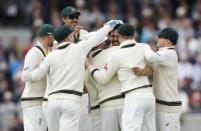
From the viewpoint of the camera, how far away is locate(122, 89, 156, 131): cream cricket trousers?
52.8 feet

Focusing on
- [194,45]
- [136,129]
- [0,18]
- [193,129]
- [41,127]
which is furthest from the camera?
[0,18]

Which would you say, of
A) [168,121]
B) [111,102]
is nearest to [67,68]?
[111,102]

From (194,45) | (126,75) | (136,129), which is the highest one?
(194,45)

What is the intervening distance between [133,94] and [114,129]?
0.86 meters

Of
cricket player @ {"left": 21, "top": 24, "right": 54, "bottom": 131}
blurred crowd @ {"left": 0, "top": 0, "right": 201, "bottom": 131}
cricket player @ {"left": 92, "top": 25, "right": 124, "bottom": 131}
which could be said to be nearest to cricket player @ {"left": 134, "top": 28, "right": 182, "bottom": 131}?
cricket player @ {"left": 92, "top": 25, "right": 124, "bottom": 131}

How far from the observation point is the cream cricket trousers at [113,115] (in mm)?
16516

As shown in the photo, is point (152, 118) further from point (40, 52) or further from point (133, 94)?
point (40, 52)

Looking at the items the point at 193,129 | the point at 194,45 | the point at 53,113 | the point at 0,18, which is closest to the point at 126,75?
the point at 53,113

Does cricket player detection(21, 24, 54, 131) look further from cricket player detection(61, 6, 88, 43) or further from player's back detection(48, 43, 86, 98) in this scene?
player's back detection(48, 43, 86, 98)

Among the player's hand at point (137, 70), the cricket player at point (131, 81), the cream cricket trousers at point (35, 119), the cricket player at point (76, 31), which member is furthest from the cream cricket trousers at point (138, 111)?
the cream cricket trousers at point (35, 119)

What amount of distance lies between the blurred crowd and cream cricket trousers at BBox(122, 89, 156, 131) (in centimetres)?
836

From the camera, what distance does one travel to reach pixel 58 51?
16.3 metres

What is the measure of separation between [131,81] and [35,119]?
2.12 m

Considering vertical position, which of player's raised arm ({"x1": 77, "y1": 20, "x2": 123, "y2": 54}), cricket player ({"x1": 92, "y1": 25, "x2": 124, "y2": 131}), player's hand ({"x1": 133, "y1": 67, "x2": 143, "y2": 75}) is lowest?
cricket player ({"x1": 92, "y1": 25, "x2": 124, "y2": 131})
